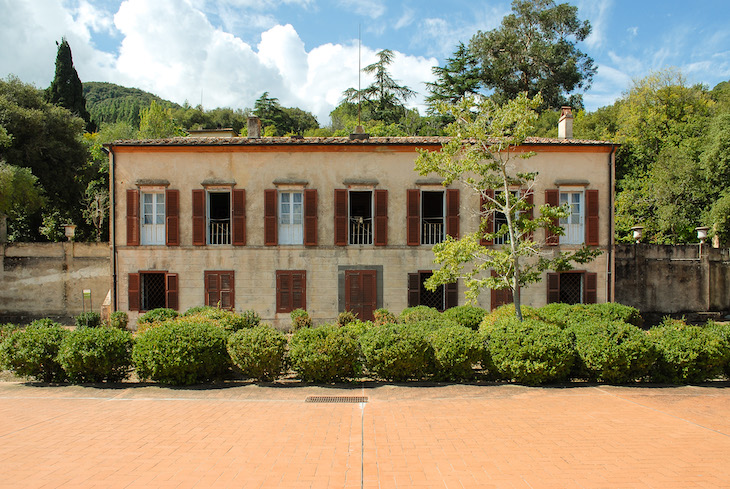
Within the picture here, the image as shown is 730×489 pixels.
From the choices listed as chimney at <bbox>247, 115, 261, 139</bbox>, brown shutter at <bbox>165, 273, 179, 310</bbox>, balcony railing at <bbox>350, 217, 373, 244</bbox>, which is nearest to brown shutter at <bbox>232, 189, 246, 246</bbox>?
brown shutter at <bbox>165, 273, 179, 310</bbox>

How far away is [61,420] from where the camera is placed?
6.57 m

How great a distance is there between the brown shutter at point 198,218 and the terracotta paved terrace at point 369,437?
8.21 meters

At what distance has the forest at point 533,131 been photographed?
2338cm

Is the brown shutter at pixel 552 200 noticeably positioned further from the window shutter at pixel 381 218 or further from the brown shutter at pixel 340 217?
Result: the brown shutter at pixel 340 217

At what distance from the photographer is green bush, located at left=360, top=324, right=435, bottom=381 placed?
8.34 m

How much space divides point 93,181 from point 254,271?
19.6 meters

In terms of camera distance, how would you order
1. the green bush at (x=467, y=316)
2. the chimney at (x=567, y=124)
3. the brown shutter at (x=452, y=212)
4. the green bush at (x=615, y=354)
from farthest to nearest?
the chimney at (x=567, y=124), the brown shutter at (x=452, y=212), the green bush at (x=467, y=316), the green bush at (x=615, y=354)

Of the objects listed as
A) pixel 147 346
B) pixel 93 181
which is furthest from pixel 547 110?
pixel 147 346

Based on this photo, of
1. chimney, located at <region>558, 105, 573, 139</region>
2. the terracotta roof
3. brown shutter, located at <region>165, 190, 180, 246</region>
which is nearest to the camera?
the terracotta roof

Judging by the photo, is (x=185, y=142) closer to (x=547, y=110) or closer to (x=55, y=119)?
(x=55, y=119)

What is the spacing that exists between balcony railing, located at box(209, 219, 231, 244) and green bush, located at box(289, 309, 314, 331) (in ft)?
12.0

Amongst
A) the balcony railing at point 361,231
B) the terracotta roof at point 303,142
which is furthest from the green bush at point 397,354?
the terracotta roof at point 303,142

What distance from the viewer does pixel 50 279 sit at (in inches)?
717

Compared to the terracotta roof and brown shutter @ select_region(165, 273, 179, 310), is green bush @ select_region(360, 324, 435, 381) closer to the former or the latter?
the terracotta roof
